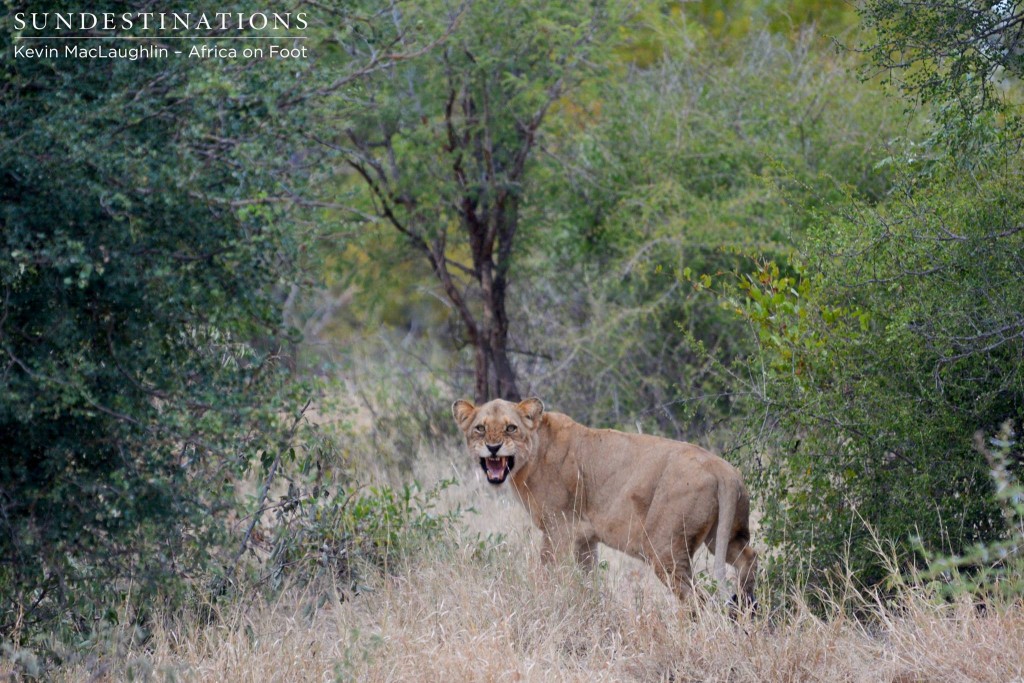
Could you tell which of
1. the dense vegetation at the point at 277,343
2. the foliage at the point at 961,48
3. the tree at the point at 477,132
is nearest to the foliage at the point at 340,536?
the dense vegetation at the point at 277,343

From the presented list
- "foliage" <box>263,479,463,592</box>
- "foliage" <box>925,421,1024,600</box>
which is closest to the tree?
"foliage" <box>263,479,463,592</box>

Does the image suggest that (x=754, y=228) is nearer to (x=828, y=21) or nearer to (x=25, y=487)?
(x=828, y=21)

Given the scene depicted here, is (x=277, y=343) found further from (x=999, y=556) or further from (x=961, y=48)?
Answer: (x=999, y=556)

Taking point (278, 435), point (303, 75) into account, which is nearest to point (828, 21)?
point (303, 75)

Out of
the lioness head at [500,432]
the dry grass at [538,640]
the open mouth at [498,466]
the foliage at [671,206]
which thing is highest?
the foliage at [671,206]

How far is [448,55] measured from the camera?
38.2ft

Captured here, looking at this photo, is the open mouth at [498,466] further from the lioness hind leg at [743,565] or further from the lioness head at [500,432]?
the lioness hind leg at [743,565]

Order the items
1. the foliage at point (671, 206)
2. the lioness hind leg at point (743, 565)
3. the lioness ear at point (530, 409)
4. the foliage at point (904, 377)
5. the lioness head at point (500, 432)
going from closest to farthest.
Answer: the foliage at point (904, 377)
the lioness hind leg at point (743, 565)
the lioness head at point (500, 432)
the lioness ear at point (530, 409)
the foliage at point (671, 206)

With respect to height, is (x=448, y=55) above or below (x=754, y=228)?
above

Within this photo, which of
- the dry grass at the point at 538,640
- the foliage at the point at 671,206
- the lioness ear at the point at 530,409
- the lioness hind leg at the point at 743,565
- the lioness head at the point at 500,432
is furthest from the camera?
the foliage at the point at 671,206

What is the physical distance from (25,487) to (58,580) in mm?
530

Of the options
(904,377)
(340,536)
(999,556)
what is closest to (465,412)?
(340,536)

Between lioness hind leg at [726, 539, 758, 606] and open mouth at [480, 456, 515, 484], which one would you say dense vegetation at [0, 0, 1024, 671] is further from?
open mouth at [480, 456, 515, 484]

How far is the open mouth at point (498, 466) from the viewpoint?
7.38 meters
